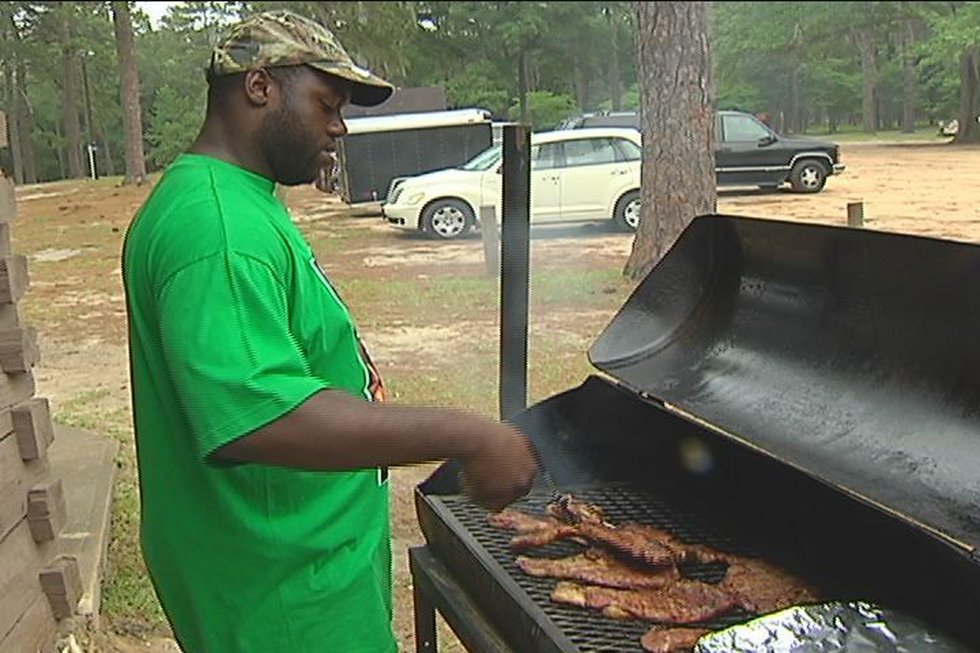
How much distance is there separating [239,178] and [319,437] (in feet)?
1.43

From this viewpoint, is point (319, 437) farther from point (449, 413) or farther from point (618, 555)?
point (618, 555)

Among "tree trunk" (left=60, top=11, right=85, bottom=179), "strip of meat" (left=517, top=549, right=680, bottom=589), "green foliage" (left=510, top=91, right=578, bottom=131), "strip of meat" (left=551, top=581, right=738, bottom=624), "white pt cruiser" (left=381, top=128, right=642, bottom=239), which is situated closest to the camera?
"strip of meat" (left=551, top=581, right=738, bottom=624)

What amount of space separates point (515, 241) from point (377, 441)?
4.93 feet

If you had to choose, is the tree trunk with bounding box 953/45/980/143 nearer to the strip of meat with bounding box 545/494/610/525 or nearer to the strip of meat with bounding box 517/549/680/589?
the strip of meat with bounding box 545/494/610/525

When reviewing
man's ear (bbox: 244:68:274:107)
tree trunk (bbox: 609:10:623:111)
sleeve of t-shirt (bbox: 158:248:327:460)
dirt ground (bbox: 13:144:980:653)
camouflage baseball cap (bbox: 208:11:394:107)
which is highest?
tree trunk (bbox: 609:10:623:111)

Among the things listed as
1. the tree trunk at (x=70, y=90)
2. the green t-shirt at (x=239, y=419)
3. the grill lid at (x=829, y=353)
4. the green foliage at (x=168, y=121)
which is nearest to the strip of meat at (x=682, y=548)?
the grill lid at (x=829, y=353)

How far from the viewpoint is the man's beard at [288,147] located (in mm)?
1592

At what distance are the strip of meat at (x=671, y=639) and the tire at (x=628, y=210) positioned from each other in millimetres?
12050

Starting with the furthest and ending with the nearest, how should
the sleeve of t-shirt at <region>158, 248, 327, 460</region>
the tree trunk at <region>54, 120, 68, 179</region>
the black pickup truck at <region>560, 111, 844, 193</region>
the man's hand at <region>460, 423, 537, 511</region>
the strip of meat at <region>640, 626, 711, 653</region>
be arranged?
the tree trunk at <region>54, 120, 68, 179</region> → the black pickup truck at <region>560, 111, 844, 193</region> → the strip of meat at <region>640, 626, 711, 653</region> → the man's hand at <region>460, 423, 537, 511</region> → the sleeve of t-shirt at <region>158, 248, 327, 460</region>

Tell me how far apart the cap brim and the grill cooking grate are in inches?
40.7

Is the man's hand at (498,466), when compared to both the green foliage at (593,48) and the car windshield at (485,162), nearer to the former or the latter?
the green foliage at (593,48)

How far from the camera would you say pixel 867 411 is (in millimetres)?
2449

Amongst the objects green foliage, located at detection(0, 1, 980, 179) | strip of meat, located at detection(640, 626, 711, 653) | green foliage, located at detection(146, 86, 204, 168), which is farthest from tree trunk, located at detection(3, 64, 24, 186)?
green foliage, located at detection(146, 86, 204, 168)

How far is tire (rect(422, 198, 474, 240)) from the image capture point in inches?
568
